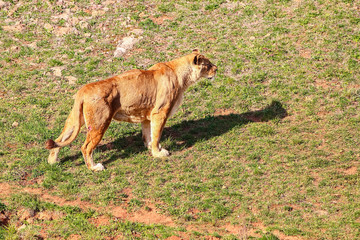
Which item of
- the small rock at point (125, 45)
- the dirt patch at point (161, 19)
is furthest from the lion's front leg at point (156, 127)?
the dirt patch at point (161, 19)

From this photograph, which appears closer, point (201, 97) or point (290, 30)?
point (201, 97)

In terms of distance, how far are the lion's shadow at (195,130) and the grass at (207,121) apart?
0.16 feet

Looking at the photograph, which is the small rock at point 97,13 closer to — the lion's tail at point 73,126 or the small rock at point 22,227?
the lion's tail at point 73,126

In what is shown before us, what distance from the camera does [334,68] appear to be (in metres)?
16.9

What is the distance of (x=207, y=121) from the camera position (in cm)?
1509

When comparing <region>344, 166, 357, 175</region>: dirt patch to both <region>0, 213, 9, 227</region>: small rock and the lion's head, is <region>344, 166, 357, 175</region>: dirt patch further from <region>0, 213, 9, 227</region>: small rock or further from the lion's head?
<region>0, 213, 9, 227</region>: small rock

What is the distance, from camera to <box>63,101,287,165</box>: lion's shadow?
13805 millimetres

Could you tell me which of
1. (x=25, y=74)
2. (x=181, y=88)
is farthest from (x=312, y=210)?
(x=25, y=74)

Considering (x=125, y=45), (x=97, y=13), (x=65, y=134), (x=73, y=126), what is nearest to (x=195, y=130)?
(x=73, y=126)

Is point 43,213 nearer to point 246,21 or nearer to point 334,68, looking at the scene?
point 334,68

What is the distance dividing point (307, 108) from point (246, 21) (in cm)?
558

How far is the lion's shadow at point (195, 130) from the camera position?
13.8 meters

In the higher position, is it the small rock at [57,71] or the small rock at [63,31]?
the small rock at [63,31]

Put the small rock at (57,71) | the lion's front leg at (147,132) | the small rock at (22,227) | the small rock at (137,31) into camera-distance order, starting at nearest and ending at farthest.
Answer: the small rock at (22,227)
the lion's front leg at (147,132)
the small rock at (57,71)
the small rock at (137,31)
